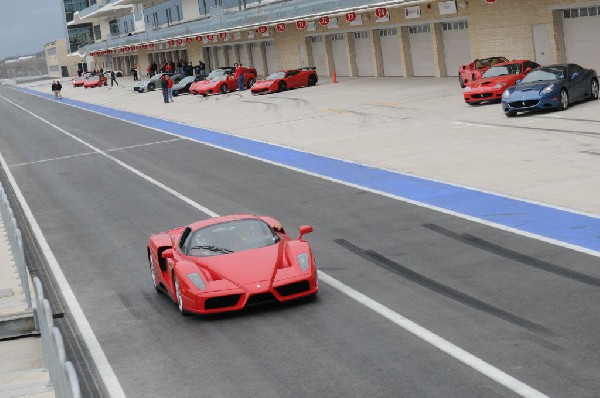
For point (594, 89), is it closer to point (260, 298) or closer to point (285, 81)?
point (260, 298)

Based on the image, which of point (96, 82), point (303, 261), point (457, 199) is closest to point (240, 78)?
point (96, 82)

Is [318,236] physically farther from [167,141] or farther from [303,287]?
[167,141]

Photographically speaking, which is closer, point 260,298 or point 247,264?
point 260,298

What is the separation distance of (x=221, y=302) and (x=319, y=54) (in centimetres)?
5318

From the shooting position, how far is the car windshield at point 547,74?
29.5 meters

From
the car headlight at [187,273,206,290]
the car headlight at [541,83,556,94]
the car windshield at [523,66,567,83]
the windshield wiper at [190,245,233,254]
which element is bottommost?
the car headlight at [187,273,206,290]

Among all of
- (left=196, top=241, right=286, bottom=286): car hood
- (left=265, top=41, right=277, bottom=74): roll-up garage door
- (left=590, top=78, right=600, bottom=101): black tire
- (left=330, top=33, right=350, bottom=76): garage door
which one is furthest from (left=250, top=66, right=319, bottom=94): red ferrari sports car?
(left=196, top=241, right=286, bottom=286): car hood

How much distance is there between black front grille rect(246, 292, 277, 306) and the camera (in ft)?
38.0

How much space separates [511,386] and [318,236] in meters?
7.97

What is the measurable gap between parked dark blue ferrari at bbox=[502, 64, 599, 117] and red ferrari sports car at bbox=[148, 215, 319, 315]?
17.2 m

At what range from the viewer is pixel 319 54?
63.8 metres

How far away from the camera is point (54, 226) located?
20188mm

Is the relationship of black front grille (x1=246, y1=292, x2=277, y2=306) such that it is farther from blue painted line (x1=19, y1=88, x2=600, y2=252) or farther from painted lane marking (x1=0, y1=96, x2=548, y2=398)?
blue painted line (x1=19, y1=88, x2=600, y2=252)

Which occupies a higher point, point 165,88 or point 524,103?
point 165,88
